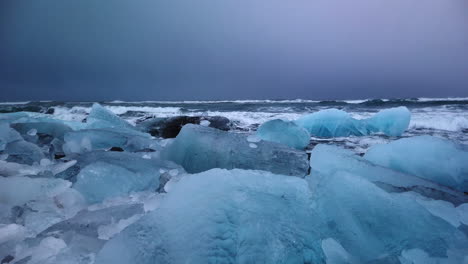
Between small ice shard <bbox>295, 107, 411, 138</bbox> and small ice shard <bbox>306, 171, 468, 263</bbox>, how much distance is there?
3712 mm

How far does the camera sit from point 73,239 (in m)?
0.92

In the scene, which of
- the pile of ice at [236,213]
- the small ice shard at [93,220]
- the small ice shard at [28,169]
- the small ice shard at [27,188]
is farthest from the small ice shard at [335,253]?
the small ice shard at [28,169]

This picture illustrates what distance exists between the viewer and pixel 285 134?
3.18 meters

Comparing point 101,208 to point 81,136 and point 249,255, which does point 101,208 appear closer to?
point 249,255

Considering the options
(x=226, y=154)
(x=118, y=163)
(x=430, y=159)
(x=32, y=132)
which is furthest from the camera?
(x=32, y=132)

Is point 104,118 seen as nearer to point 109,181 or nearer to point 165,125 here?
point 165,125

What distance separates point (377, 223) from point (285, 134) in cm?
225

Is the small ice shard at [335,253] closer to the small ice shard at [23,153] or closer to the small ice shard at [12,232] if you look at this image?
the small ice shard at [12,232]

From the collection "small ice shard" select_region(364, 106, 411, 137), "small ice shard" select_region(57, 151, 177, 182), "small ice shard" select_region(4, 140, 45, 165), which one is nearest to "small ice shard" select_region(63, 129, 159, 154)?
"small ice shard" select_region(4, 140, 45, 165)

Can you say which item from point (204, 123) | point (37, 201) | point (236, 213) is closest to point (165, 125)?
point (204, 123)

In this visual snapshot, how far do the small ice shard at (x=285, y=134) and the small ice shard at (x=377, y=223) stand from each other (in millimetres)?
2049

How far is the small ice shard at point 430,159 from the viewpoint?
157 cm

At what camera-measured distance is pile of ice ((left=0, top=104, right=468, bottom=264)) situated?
81cm

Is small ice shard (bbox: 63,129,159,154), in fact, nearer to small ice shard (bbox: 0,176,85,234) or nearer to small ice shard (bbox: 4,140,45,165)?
small ice shard (bbox: 4,140,45,165)
